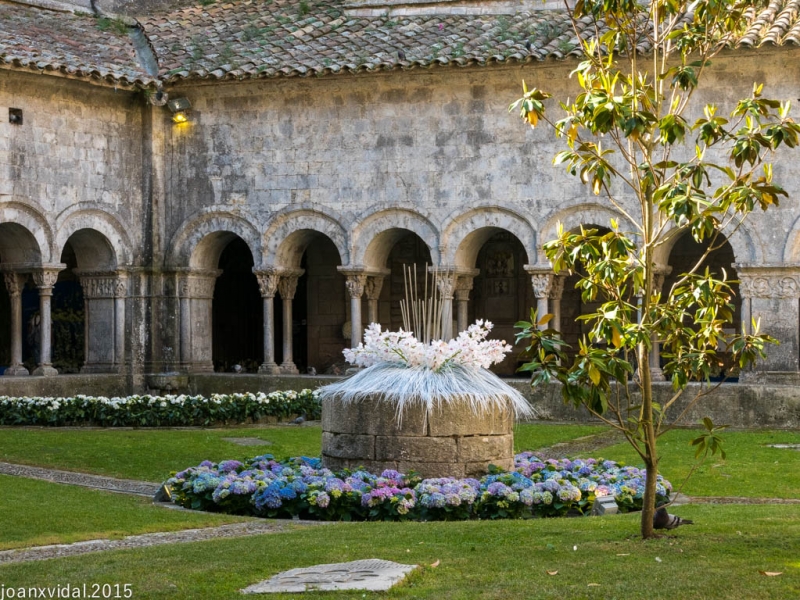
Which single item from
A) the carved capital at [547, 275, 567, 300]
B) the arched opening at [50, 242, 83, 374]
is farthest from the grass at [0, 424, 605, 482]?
the arched opening at [50, 242, 83, 374]

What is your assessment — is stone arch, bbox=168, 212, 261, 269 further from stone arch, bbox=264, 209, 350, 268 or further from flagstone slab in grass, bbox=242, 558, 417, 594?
flagstone slab in grass, bbox=242, 558, 417, 594

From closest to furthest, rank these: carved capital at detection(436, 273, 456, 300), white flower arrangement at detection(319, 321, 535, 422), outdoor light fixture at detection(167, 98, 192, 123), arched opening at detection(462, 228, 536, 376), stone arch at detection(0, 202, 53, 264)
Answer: white flower arrangement at detection(319, 321, 535, 422), stone arch at detection(0, 202, 53, 264), carved capital at detection(436, 273, 456, 300), outdoor light fixture at detection(167, 98, 192, 123), arched opening at detection(462, 228, 536, 376)

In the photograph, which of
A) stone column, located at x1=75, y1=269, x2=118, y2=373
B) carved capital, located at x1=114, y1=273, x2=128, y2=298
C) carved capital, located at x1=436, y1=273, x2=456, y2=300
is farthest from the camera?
stone column, located at x1=75, y1=269, x2=118, y2=373

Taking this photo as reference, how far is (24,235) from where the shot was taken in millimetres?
21094

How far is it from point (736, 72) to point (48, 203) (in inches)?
406

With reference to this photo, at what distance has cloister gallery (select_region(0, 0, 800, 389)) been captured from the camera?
20.4 m

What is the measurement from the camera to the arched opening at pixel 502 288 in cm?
2547

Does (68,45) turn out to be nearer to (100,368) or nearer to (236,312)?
(100,368)

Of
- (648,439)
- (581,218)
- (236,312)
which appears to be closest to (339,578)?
(648,439)

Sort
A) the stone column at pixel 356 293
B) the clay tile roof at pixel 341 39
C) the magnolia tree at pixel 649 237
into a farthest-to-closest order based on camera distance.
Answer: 1. the stone column at pixel 356 293
2. the clay tile roof at pixel 341 39
3. the magnolia tree at pixel 649 237

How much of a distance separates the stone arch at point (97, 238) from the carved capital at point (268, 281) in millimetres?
2137

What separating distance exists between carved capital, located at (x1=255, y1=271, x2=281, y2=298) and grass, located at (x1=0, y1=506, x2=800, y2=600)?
12827mm

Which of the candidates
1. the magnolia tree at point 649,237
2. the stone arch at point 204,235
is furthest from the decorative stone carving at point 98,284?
the magnolia tree at point 649,237

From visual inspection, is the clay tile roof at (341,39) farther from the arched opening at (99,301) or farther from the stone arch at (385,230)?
the arched opening at (99,301)
